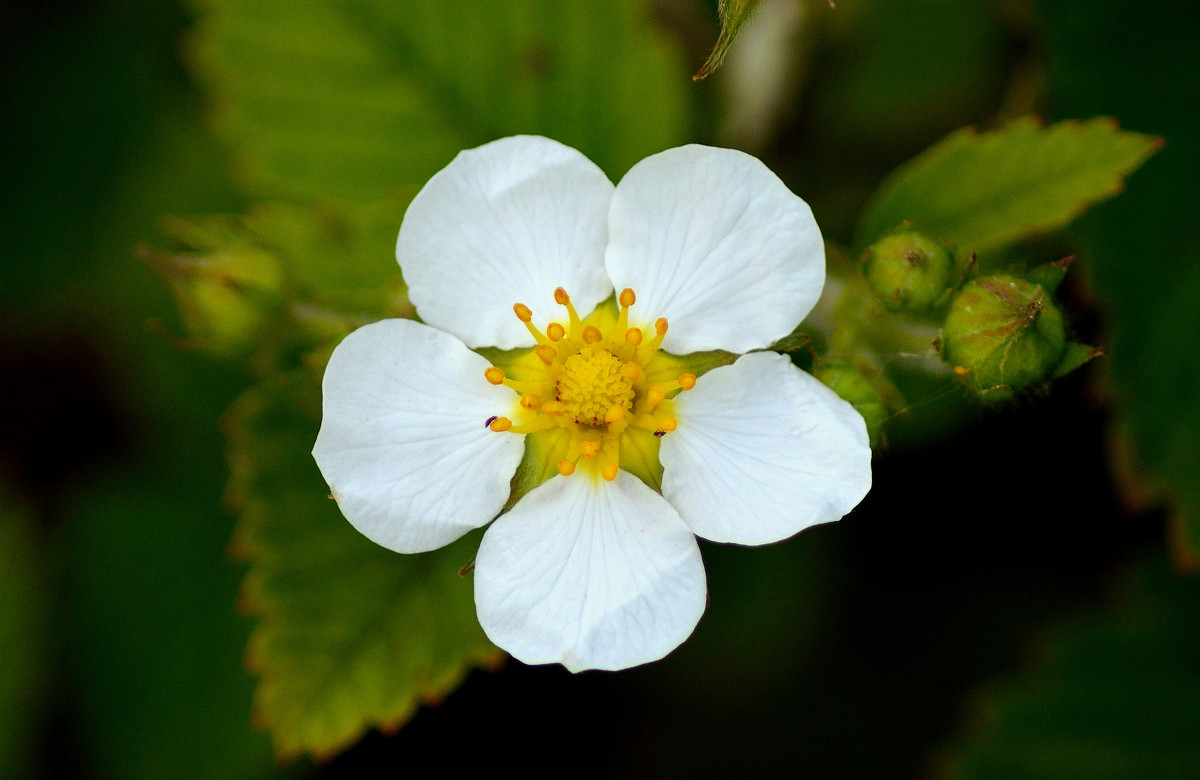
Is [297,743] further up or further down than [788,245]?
further down

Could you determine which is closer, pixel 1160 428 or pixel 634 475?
pixel 634 475

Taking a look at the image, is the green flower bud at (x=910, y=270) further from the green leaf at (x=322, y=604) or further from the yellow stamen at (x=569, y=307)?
the green leaf at (x=322, y=604)

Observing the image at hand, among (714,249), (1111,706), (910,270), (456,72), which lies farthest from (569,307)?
(1111,706)

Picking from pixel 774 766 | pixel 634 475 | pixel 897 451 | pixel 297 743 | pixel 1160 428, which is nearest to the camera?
pixel 634 475

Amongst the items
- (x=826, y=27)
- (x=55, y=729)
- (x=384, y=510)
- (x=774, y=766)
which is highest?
(x=826, y=27)

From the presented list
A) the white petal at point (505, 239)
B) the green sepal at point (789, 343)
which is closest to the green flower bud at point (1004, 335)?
the green sepal at point (789, 343)

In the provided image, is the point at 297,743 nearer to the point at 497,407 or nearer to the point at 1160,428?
the point at 497,407

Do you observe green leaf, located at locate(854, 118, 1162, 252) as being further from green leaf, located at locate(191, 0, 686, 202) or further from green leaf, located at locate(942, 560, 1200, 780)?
green leaf, located at locate(942, 560, 1200, 780)

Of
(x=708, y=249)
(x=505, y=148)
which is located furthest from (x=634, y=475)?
(x=505, y=148)
